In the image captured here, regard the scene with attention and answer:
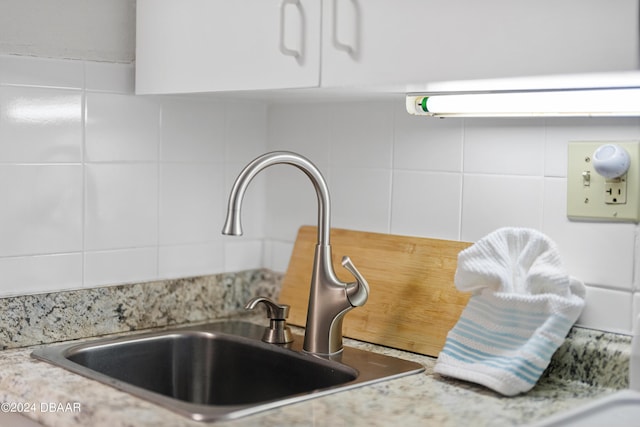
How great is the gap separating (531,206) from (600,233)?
14 centimetres

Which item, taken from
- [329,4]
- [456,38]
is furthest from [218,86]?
[456,38]

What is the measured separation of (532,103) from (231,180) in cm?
83

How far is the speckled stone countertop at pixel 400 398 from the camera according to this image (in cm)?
124

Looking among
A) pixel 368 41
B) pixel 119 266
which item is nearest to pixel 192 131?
pixel 119 266

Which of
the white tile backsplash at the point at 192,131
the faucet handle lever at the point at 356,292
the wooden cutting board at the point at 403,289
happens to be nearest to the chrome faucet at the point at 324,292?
the faucet handle lever at the point at 356,292

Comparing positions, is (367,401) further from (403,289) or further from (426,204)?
(426,204)

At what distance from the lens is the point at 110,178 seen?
180cm

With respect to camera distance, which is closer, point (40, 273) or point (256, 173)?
point (256, 173)

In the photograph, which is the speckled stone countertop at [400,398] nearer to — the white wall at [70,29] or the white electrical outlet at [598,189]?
the white electrical outlet at [598,189]

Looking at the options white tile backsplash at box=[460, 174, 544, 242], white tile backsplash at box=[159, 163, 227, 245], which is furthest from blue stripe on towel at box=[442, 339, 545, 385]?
white tile backsplash at box=[159, 163, 227, 245]

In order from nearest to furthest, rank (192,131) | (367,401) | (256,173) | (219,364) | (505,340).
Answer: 1. (367,401)
2. (505,340)
3. (256,173)
4. (219,364)
5. (192,131)

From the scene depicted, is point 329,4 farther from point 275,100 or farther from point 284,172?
point 284,172

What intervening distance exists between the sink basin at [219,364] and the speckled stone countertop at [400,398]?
64 mm

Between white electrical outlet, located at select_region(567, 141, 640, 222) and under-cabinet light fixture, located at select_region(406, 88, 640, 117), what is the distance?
6 centimetres
